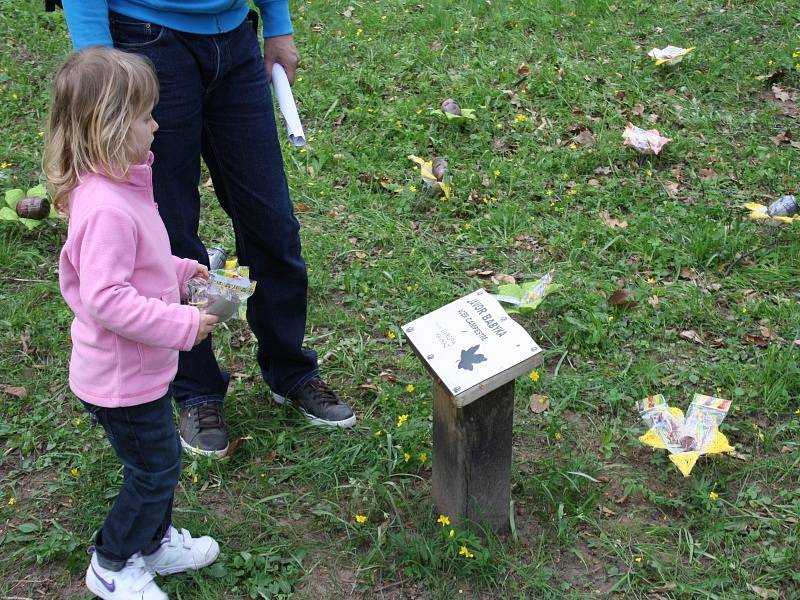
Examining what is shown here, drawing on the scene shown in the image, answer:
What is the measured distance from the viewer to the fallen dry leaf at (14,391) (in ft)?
10.8

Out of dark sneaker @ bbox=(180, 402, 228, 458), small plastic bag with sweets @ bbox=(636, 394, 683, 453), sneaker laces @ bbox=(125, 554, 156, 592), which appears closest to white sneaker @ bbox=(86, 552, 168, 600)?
sneaker laces @ bbox=(125, 554, 156, 592)

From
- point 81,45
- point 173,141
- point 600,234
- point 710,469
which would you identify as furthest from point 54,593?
point 600,234

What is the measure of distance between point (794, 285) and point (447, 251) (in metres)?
1.57

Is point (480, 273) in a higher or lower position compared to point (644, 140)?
lower

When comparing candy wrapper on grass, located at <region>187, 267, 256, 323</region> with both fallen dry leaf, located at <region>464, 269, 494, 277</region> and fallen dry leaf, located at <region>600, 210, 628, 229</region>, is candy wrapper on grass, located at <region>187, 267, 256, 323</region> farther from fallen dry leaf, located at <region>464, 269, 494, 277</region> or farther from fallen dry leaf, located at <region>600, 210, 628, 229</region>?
fallen dry leaf, located at <region>600, 210, 628, 229</region>

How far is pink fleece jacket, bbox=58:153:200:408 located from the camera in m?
1.90

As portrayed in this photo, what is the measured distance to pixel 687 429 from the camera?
2.92 meters

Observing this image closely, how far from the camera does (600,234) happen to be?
4.11 m

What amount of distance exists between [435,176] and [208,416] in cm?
211

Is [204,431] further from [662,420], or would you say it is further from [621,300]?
[621,300]

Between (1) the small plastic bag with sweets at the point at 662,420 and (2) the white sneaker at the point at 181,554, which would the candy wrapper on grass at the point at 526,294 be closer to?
(1) the small plastic bag with sweets at the point at 662,420

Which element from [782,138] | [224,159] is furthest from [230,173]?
[782,138]

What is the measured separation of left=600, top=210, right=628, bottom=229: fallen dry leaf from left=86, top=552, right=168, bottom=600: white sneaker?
9.06 ft

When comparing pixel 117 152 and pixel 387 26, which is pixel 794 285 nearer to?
pixel 117 152
